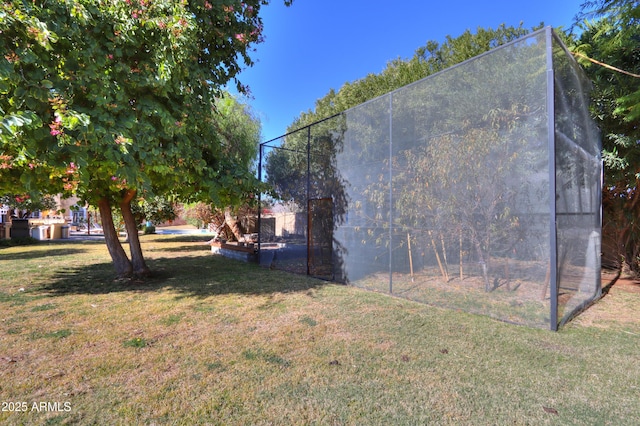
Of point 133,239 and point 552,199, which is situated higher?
point 552,199

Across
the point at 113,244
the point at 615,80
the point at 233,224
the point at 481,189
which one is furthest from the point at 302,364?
the point at 233,224

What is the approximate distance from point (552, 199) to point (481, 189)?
79 centimetres

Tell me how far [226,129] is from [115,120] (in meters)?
8.17

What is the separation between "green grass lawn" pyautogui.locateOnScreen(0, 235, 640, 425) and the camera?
2.01m

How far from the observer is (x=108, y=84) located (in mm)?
3025

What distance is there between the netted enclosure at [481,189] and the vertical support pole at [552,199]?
0.01m

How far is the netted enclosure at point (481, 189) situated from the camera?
3.56 meters

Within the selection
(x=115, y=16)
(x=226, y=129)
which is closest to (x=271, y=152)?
(x=226, y=129)

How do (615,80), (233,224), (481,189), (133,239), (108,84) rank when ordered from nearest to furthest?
1. (108,84)
2. (481,189)
3. (615,80)
4. (133,239)
5. (233,224)

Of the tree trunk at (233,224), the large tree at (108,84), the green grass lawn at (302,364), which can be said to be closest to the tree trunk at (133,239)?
the large tree at (108,84)

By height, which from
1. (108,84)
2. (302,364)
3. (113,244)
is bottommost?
(302,364)

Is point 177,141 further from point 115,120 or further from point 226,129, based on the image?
point 226,129

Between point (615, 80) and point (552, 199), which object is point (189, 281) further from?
point (615, 80)

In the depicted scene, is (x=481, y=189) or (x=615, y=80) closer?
(x=481, y=189)
